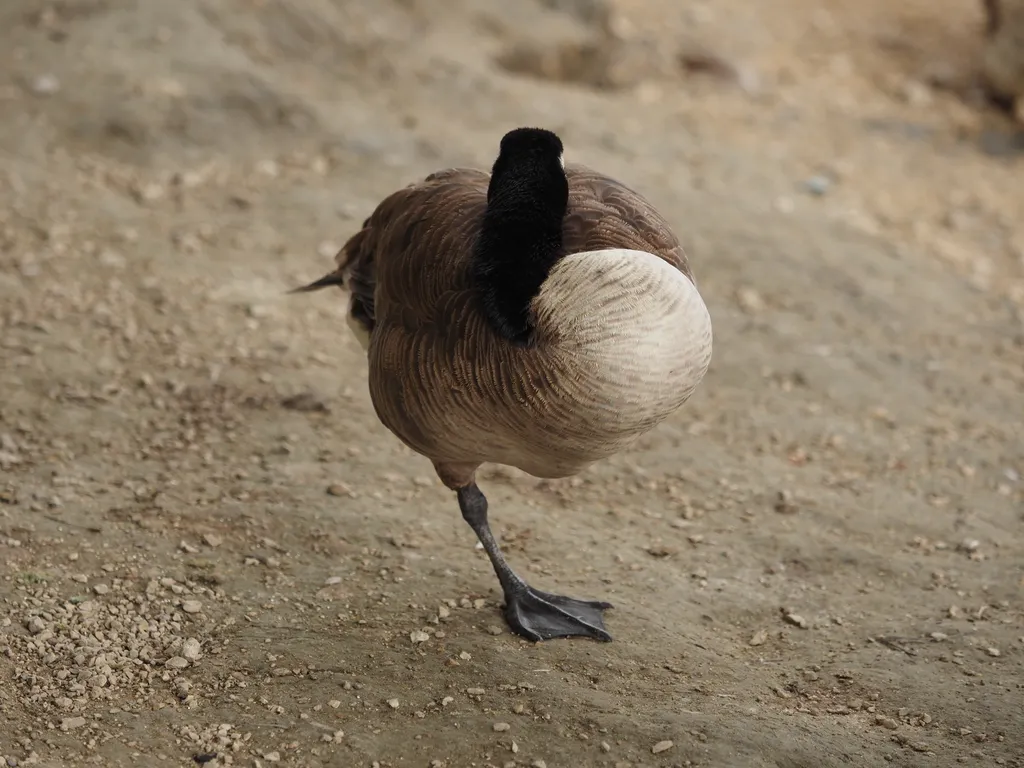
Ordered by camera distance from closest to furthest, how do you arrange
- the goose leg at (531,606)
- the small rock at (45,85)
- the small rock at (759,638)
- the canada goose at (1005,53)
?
the goose leg at (531,606), the small rock at (759,638), the small rock at (45,85), the canada goose at (1005,53)

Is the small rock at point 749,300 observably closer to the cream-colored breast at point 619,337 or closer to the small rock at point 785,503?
the small rock at point 785,503

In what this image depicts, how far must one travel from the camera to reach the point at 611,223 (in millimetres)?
3486

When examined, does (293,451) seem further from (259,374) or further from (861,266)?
(861,266)

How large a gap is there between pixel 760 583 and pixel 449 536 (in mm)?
1200

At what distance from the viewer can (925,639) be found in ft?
13.2

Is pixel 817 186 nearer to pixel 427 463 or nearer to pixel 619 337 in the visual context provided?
pixel 427 463

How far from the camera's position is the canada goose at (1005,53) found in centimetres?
953

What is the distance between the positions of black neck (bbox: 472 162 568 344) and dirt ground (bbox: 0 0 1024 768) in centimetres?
117

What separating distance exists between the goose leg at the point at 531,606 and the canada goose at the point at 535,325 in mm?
10

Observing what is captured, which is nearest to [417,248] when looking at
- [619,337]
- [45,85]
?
[619,337]

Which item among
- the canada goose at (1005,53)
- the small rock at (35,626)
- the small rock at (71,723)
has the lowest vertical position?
the small rock at (35,626)

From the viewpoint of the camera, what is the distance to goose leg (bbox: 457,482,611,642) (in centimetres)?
391

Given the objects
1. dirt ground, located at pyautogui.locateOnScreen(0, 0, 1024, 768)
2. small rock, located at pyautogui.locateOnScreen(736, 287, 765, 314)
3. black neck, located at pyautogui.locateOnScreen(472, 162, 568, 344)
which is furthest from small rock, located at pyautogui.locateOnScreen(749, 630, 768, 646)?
small rock, located at pyautogui.locateOnScreen(736, 287, 765, 314)

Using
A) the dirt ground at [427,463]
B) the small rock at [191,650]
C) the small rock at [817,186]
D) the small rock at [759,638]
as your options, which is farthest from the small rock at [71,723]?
the small rock at [817,186]
